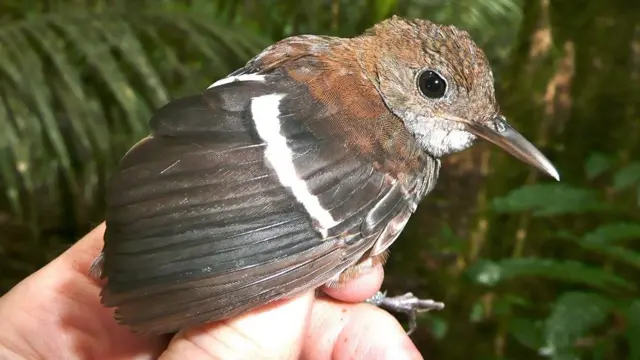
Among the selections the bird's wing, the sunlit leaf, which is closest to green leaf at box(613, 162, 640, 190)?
the bird's wing

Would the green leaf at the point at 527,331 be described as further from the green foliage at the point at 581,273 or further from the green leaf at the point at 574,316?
the green leaf at the point at 574,316

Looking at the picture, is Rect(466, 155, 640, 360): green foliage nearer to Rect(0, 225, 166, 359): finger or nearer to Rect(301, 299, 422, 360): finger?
Rect(301, 299, 422, 360): finger

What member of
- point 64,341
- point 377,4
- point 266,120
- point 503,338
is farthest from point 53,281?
point 503,338

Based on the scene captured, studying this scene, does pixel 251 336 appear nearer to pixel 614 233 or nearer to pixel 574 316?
pixel 574 316

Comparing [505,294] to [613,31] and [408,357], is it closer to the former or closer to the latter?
[408,357]

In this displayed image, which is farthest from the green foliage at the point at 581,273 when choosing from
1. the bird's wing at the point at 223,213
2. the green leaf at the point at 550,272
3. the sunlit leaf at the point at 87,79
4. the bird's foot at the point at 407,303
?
the sunlit leaf at the point at 87,79
